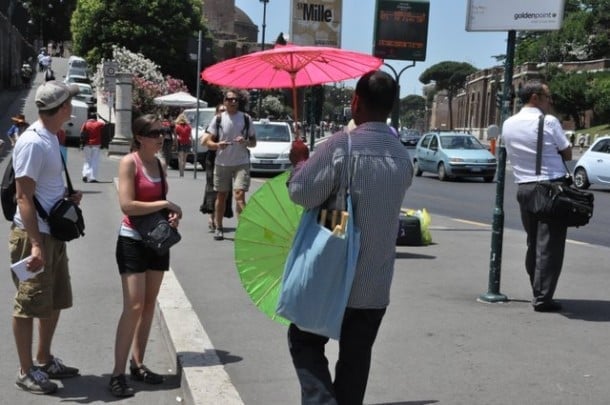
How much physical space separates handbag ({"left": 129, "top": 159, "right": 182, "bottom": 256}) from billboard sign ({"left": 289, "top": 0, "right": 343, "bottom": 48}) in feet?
22.2

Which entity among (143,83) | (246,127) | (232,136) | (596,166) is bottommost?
(596,166)

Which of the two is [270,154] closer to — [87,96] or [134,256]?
[134,256]

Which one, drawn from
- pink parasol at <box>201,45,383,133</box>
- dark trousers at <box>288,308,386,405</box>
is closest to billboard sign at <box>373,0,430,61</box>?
pink parasol at <box>201,45,383,133</box>

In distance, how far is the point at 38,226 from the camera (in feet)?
14.3

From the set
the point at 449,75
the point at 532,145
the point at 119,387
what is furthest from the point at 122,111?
the point at 449,75

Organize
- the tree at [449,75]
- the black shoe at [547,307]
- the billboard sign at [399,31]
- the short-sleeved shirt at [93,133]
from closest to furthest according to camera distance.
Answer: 1. the black shoe at [547,307]
2. the billboard sign at [399,31]
3. the short-sleeved shirt at [93,133]
4. the tree at [449,75]

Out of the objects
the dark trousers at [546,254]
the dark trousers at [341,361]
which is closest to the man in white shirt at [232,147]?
the dark trousers at [546,254]

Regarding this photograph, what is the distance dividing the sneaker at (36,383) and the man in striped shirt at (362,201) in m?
1.90

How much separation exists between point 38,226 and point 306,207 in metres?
1.82

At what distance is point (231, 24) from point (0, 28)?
58.3 meters

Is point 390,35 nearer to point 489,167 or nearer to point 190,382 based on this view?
point 190,382

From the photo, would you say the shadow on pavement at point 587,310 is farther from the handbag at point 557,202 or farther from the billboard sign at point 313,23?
the billboard sign at point 313,23

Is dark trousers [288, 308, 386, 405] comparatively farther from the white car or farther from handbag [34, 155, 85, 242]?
the white car

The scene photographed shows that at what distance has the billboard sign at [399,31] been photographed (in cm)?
1038
